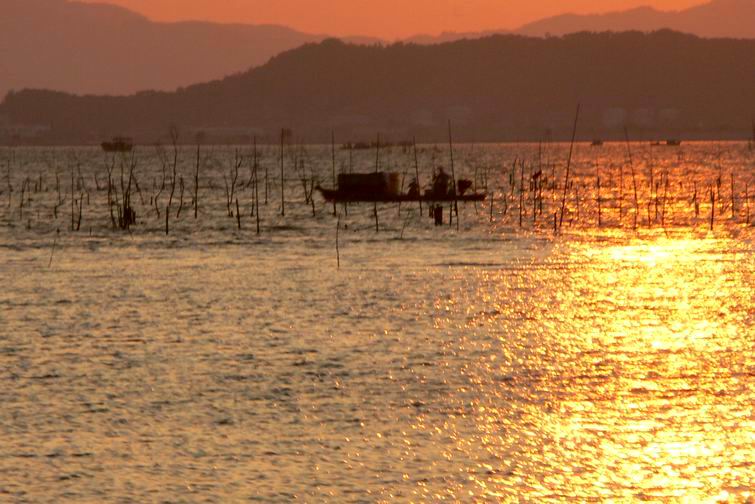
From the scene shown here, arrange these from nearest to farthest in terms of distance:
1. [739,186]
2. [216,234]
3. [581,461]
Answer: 1. [581,461]
2. [216,234]
3. [739,186]

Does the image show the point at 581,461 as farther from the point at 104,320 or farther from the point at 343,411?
the point at 104,320

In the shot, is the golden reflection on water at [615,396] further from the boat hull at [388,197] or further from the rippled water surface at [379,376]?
the boat hull at [388,197]

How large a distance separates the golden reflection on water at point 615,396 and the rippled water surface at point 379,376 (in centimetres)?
3

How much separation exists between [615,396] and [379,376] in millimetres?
2581

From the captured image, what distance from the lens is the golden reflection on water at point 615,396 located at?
9.40 meters

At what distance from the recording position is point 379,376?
13453 millimetres

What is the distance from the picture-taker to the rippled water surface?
9.55 metres

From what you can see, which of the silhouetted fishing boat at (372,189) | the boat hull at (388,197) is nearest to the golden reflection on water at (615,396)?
the boat hull at (388,197)

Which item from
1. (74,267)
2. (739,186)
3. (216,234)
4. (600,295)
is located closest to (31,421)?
(600,295)

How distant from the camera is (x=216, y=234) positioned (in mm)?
35250

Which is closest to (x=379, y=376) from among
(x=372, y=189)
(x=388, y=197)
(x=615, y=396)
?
(x=615, y=396)

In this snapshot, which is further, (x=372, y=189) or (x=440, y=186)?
(x=372, y=189)

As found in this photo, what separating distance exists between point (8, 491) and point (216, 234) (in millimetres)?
26220

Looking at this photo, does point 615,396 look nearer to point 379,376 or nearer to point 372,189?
point 379,376
